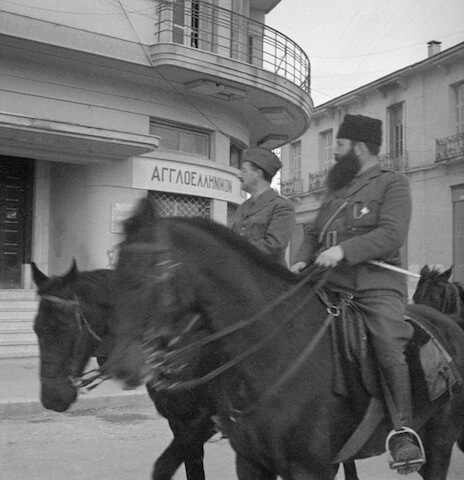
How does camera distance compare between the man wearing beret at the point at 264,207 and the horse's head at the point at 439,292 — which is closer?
the man wearing beret at the point at 264,207

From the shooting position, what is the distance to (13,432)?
7.54 metres

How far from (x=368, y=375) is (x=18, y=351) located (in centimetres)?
1048

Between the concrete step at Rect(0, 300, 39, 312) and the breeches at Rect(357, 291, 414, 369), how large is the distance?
10311 millimetres

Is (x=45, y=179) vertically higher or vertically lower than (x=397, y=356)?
higher

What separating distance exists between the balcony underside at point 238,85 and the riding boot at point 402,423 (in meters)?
11.3

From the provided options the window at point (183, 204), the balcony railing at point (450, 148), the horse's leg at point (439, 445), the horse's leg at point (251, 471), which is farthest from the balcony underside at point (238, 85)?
the horse's leg at point (251, 471)

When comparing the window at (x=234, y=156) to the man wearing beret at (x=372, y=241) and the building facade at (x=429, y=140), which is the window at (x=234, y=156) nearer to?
the building facade at (x=429, y=140)

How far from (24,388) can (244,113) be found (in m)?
9.82

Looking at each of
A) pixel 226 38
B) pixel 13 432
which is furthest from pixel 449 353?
pixel 226 38

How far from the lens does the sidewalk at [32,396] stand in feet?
28.1

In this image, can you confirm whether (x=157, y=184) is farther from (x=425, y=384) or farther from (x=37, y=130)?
(x=425, y=384)

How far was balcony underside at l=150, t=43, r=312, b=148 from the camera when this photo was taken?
14.0 meters

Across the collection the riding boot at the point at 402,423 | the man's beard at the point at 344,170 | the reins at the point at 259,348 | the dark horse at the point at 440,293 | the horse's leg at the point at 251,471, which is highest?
the man's beard at the point at 344,170

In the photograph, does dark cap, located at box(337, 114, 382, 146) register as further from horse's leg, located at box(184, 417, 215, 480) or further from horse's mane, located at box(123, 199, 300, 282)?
horse's leg, located at box(184, 417, 215, 480)
